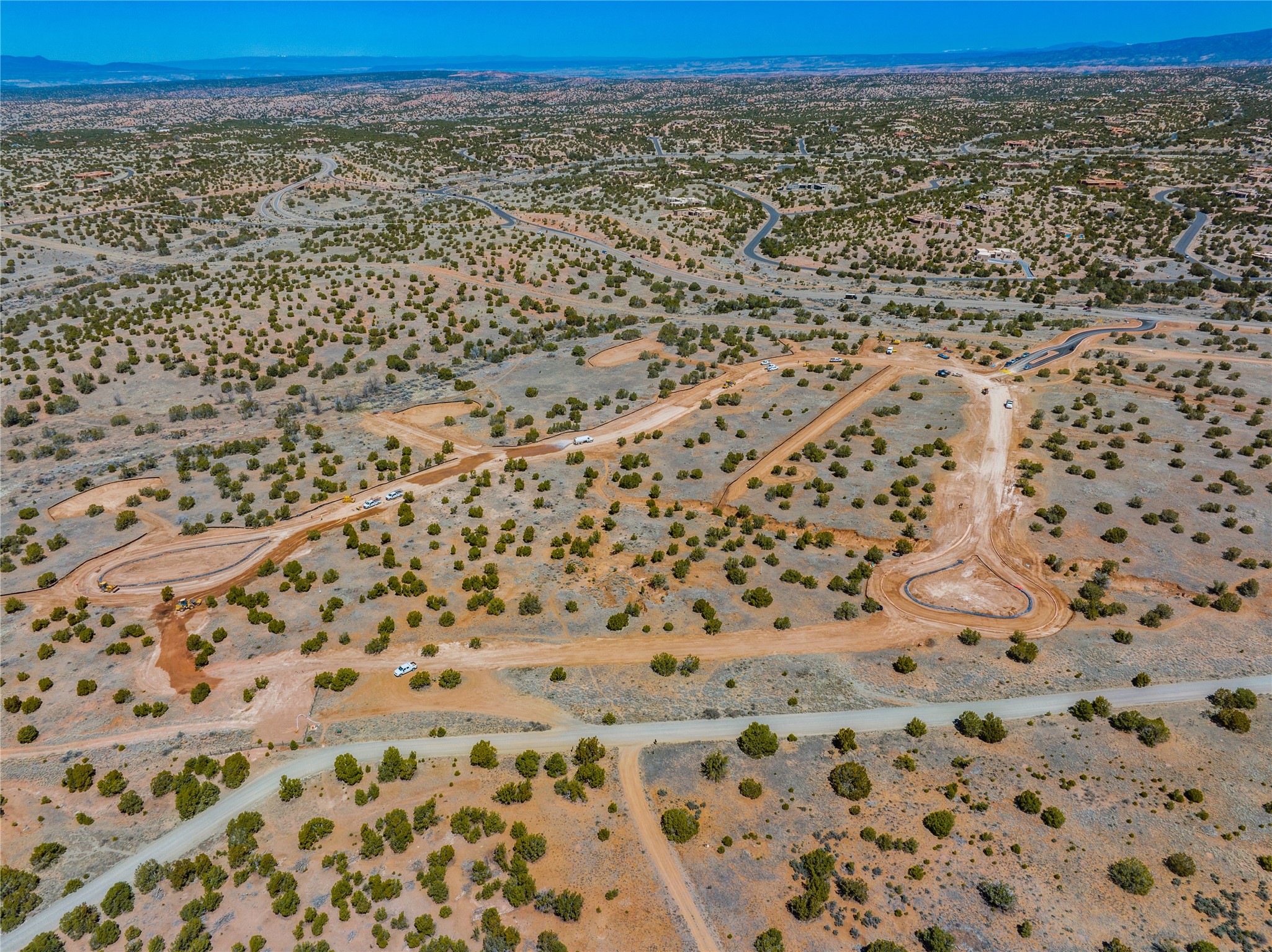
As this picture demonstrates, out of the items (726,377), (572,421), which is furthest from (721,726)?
(726,377)

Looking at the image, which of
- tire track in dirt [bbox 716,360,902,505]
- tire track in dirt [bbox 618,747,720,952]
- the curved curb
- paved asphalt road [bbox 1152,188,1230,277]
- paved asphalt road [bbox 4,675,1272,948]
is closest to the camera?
tire track in dirt [bbox 618,747,720,952]

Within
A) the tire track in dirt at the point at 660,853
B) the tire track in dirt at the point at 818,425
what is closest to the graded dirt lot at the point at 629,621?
the tire track in dirt at the point at 660,853

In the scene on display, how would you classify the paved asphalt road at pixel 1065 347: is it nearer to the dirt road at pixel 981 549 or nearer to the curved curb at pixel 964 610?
the dirt road at pixel 981 549

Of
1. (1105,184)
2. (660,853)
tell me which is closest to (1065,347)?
(660,853)

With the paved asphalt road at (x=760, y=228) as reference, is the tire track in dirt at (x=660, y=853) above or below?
below

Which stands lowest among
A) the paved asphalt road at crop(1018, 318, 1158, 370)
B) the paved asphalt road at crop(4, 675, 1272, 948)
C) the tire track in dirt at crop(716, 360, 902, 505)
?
the paved asphalt road at crop(4, 675, 1272, 948)

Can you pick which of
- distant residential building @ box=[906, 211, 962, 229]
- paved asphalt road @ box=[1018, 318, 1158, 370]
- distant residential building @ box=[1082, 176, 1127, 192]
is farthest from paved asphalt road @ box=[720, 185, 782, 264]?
distant residential building @ box=[1082, 176, 1127, 192]

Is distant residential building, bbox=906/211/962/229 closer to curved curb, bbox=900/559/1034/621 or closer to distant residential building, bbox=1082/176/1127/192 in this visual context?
distant residential building, bbox=1082/176/1127/192
